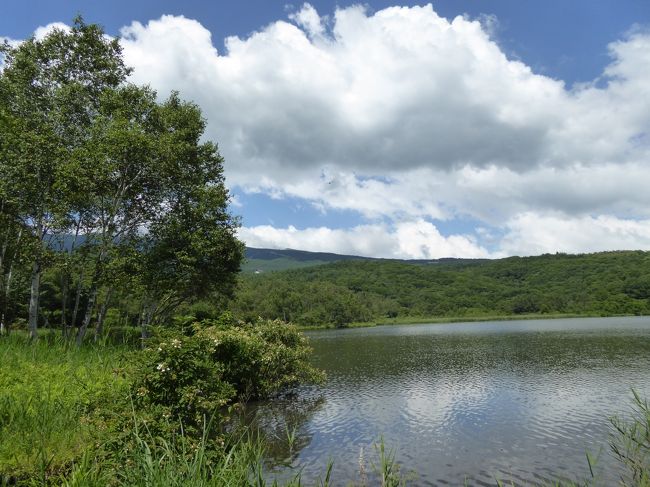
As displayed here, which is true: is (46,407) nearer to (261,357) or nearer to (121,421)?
(121,421)

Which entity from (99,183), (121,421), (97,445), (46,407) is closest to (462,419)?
(121,421)

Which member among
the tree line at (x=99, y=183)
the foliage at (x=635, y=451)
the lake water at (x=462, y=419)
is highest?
the tree line at (x=99, y=183)

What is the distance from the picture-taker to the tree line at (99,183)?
89.4 feet

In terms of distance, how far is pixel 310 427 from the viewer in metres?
21.1

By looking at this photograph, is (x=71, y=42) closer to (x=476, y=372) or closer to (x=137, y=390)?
(x=137, y=390)

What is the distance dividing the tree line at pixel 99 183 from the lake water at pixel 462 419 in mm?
13632

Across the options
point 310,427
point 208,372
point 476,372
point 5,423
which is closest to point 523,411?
point 310,427

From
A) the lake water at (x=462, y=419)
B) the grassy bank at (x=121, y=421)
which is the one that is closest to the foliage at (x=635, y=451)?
the lake water at (x=462, y=419)

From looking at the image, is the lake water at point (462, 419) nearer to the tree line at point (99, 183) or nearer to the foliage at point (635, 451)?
the foliage at point (635, 451)

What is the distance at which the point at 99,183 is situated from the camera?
2864cm

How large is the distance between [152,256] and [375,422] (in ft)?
67.4

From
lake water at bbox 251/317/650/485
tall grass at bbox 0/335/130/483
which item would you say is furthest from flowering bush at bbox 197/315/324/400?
tall grass at bbox 0/335/130/483

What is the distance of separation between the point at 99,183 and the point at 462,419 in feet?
86.5

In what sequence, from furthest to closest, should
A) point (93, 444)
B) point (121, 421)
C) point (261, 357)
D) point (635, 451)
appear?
1. point (261, 357)
2. point (635, 451)
3. point (121, 421)
4. point (93, 444)
